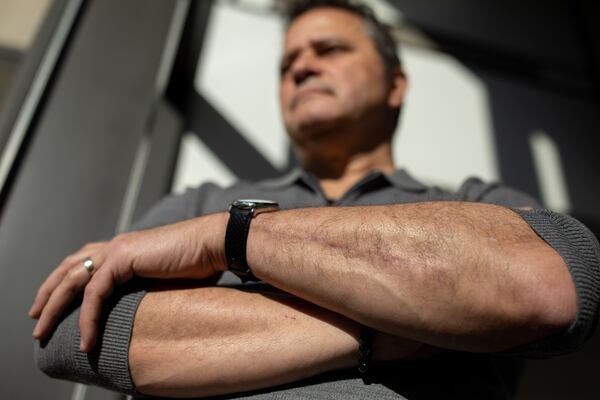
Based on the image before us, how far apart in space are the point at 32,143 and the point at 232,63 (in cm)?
75

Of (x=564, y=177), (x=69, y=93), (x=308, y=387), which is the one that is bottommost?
(x=564, y=177)

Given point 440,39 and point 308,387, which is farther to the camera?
point 440,39

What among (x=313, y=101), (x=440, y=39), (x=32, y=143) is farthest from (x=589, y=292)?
(x=440, y=39)

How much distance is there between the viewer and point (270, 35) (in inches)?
63.9

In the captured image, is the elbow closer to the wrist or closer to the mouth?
the wrist

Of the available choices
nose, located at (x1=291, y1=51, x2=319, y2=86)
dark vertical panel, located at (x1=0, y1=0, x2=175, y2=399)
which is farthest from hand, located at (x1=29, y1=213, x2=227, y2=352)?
nose, located at (x1=291, y1=51, x2=319, y2=86)

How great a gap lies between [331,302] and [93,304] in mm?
341

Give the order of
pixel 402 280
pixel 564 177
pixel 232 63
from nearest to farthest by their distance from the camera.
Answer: pixel 402 280 → pixel 232 63 → pixel 564 177

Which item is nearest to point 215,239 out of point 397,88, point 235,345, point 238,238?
point 238,238

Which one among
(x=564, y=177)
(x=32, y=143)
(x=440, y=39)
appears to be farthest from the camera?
(x=440, y=39)

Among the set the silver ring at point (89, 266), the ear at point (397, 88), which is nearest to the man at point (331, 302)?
the silver ring at point (89, 266)

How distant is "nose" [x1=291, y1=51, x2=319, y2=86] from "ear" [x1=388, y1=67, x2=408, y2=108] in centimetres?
25

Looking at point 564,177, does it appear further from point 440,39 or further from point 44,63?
point 44,63

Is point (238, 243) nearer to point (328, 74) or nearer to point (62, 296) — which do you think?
point (62, 296)
